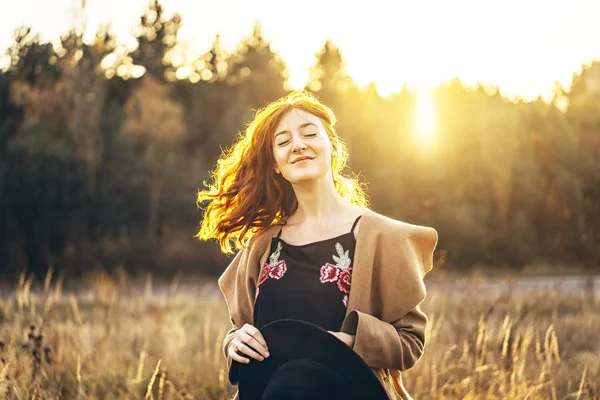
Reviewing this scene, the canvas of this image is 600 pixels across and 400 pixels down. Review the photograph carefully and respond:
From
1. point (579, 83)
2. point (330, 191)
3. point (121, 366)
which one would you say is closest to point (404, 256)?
point (330, 191)

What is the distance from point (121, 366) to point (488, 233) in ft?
56.9

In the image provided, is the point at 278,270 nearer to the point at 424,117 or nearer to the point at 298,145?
the point at 298,145

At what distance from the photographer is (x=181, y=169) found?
984 inches

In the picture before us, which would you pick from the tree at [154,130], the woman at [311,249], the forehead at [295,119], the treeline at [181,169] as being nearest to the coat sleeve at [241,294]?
the woman at [311,249]

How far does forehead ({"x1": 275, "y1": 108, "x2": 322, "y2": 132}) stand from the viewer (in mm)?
2688

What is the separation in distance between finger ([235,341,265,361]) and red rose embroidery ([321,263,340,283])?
1.13 feet

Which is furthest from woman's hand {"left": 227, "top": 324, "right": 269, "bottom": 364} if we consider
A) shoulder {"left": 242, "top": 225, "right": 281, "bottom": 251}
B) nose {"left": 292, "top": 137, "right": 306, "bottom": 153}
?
nose {"left": 292, "top": 137, "right": 306, "bottom": 153}

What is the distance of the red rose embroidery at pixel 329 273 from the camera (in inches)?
97.7

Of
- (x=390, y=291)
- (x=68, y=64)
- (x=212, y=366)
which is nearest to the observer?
(x=390, y=291)

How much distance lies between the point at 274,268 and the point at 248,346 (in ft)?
1.17

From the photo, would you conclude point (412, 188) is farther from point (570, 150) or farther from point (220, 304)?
point (220, 304)

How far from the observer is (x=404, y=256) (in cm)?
243

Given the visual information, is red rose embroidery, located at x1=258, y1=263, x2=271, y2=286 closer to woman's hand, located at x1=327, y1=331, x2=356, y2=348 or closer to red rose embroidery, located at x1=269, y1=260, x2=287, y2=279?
red rose embroidery, located at x1=269, y1=260, x2=287, y2=279

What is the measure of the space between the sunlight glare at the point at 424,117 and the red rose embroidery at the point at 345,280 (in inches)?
830
